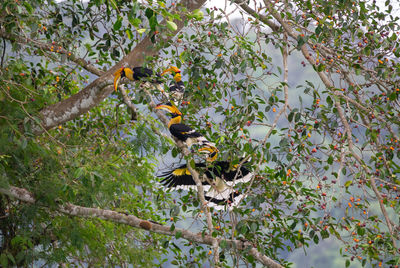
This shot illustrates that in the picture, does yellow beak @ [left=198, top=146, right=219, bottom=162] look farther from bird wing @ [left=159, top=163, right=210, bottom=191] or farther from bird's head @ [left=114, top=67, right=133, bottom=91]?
bird's head @ [left=114, top=67, right=133, bottom=91]

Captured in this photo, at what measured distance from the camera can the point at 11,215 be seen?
3707mm

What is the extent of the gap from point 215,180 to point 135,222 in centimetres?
59

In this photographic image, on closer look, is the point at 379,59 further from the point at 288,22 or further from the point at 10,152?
the point at 10,152

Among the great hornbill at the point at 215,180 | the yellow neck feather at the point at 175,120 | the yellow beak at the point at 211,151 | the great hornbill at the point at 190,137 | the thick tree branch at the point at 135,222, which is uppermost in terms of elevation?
the yellow neck feather at the point at 175,120

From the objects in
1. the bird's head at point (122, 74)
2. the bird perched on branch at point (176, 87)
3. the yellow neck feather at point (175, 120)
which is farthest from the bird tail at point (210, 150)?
the bird's head at point (122, 74)

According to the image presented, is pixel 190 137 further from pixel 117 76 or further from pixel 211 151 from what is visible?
pixel 117 76

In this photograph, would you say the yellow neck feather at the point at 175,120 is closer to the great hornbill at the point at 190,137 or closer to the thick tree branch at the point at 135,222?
the great hornbill at the point at 190,137

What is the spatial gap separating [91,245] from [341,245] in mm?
2047

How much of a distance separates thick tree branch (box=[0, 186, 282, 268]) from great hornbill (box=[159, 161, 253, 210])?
239 millimetres

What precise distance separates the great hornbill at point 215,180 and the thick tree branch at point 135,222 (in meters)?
0.24

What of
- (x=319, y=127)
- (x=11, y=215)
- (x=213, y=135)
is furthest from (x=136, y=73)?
(x=11, y=215)

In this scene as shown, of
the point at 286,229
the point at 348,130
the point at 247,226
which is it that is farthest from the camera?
the point at 286,229

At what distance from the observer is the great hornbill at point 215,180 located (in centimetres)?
291

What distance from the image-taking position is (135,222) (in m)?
3.12
